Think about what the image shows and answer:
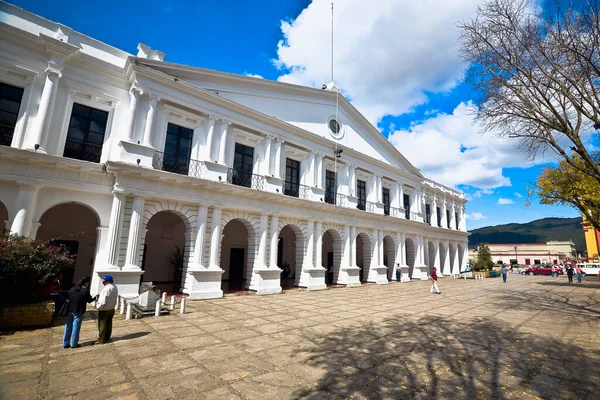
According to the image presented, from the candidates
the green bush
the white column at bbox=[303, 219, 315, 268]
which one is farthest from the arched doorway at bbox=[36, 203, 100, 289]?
the white column at bbox=[303, 219, 315, 268]

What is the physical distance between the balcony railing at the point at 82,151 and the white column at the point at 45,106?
79cm

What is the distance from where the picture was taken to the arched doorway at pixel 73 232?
1262cm

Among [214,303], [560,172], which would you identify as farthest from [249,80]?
[560,172]

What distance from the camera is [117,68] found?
11.8m

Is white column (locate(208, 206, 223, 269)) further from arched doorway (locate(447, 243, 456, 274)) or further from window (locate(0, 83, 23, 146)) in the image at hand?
arched doorway (locate(447, 243, 456, 274))

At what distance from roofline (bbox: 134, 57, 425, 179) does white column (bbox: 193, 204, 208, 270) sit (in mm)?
6137

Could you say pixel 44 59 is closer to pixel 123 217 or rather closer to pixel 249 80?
pixel 123 217

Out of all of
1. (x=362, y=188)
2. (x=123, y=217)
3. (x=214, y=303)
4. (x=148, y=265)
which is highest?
(x=362, y=188)

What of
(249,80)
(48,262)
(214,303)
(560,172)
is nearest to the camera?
(48,262)

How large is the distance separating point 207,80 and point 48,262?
33.0 feet

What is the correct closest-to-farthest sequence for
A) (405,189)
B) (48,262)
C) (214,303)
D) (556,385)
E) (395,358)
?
(556,385) → (395,358) → (48,262) → (214,303) → (405,189)

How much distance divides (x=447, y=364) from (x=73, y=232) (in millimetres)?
15048

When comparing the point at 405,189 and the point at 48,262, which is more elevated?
the point at 405,189

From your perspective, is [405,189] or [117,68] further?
[405,189]
